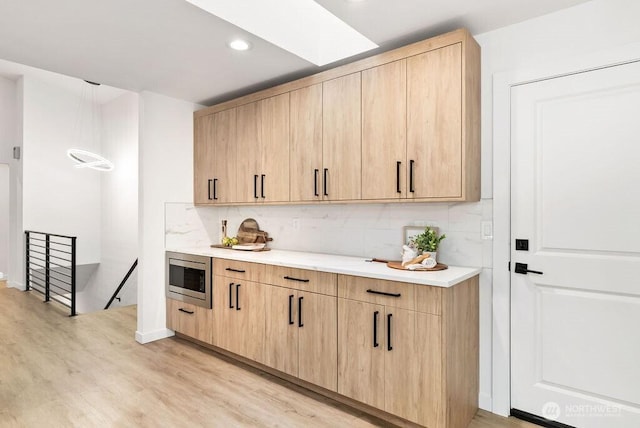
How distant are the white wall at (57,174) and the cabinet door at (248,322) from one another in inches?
205

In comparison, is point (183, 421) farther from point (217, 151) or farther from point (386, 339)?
point (217, 151)

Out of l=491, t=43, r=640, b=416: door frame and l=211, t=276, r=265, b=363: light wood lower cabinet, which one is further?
l=211, t=276, r=265, b=363: light wood lower cabinet

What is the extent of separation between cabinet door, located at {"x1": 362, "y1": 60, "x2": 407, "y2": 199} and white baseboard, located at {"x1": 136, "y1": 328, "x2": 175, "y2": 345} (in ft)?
8.43

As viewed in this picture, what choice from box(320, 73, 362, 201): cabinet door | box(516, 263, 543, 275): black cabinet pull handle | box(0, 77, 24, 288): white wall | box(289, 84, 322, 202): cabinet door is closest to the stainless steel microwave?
box(289, 84, 322, 202): cabinet door

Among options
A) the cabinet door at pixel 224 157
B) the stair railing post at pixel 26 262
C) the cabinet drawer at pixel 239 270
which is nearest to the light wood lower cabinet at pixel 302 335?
the cabinet drawer at pixel 239 270

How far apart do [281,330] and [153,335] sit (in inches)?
66.1

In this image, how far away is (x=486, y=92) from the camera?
8.02 feet

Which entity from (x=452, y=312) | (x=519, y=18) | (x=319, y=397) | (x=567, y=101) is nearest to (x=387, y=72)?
(x=519, y=18)

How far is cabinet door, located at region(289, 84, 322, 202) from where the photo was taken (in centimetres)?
296

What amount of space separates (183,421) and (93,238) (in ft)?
19.7

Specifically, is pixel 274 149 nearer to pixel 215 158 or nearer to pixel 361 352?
pixel 215 158

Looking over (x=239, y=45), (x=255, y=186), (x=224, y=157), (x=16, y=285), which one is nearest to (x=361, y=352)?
Answer: (x=255, y=186)

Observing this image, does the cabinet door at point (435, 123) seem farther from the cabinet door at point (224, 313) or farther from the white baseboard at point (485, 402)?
the cabinet door at point (224, 313)

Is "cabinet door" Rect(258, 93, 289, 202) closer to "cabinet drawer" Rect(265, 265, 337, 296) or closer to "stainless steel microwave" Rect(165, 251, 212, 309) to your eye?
"cabinet drawer" Rect(265, 265, 337, 296)
